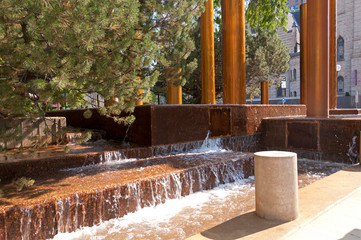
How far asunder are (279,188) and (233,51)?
979cm

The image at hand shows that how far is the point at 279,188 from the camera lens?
3400 mm

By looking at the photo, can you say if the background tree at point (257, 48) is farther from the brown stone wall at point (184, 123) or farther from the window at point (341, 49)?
the window at point (341, 49)

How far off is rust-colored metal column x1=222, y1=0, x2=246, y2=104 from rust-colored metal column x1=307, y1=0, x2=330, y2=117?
10.6 ft

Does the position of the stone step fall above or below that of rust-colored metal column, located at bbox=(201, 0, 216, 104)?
below

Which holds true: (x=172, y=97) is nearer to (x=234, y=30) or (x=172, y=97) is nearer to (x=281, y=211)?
(x=234, y=30)

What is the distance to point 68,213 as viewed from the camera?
12.8ft

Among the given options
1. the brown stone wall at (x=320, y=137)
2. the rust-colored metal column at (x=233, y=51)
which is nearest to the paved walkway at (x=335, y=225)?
the brown stone wall at (x=320, y=137)

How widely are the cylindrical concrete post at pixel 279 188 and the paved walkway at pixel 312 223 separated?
0.11 metres

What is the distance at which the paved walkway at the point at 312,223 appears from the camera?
9.93 ft

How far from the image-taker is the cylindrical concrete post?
3396mm

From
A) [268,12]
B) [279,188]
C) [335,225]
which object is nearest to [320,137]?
[335,225]

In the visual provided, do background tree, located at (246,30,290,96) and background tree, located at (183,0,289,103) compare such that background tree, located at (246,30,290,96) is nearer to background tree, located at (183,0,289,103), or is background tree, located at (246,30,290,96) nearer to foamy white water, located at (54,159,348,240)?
background tree, located at (183,0,289,103)

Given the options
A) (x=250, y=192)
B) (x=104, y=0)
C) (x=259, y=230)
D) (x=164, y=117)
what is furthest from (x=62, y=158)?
(x=259, y=230)

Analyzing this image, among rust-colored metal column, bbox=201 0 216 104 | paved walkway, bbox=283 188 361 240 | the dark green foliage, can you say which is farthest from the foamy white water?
the dark green foliage
